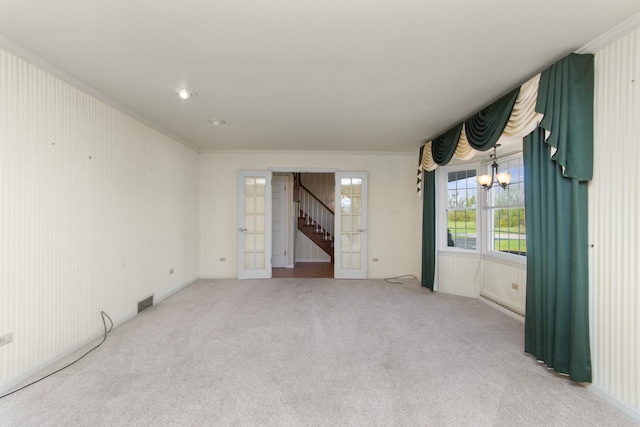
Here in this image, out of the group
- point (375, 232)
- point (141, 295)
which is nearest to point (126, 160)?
point (141, 295)

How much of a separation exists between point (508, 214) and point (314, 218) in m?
5.07

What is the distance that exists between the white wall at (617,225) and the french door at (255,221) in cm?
458

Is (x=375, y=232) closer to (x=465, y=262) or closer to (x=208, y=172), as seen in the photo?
(x=465, y=262)

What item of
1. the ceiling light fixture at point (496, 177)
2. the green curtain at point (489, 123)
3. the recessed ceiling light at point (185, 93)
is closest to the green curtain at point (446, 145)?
the green curtain at point (489, 123)

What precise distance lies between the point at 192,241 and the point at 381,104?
4138 mm

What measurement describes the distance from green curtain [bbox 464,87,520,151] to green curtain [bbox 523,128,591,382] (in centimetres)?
36

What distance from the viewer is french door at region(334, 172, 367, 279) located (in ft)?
17.6

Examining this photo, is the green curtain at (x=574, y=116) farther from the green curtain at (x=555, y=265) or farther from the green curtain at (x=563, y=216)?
the green curtain at (x=555, y=265)

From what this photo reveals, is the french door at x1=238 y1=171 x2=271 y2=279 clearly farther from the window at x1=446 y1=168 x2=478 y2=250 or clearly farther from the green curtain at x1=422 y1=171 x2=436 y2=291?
the window at x1=446 y1=168 x2=478 y2=250

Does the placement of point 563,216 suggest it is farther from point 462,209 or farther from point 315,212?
point 315,212

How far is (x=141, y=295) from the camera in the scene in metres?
3.53

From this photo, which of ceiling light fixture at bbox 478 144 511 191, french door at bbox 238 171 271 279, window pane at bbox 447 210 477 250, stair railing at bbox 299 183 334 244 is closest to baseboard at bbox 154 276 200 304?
french door at bbox 238 171 271 279

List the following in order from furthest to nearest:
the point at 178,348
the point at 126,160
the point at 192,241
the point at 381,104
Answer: the point at 192,241 → the point at 126,160 → the point at 381,104 → the point at 178,348

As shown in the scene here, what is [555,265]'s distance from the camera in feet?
7.21
